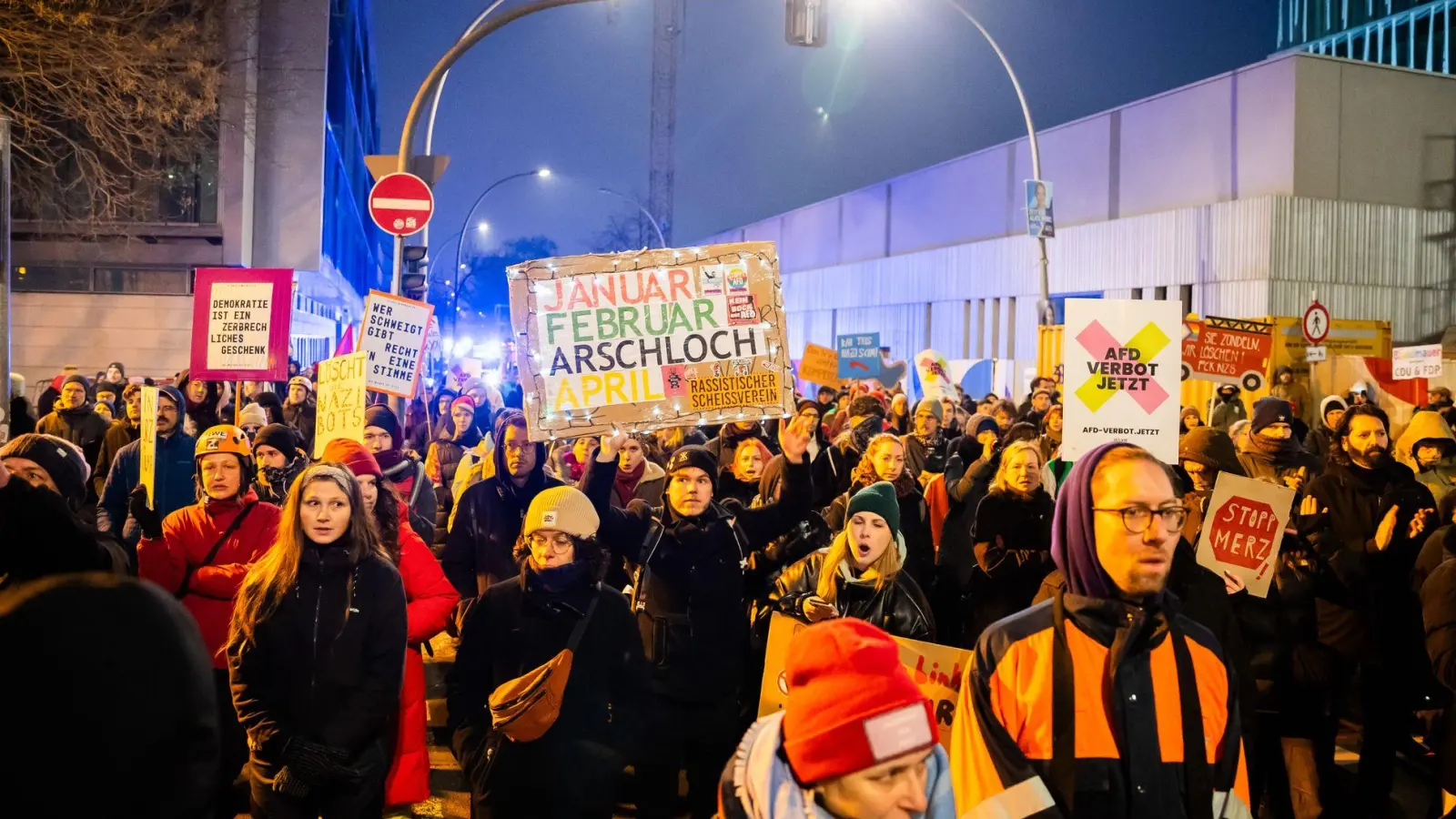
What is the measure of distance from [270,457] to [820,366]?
1185 cm

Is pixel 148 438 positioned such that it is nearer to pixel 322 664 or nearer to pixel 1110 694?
pixel 322 664

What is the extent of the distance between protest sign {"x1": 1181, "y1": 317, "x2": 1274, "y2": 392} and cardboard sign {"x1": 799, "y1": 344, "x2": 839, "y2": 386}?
5279 millimetres

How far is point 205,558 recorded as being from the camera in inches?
221

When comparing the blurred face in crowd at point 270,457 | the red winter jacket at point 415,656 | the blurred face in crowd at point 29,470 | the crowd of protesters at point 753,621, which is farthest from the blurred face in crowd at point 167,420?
the blurred face in crowd at point 29,470

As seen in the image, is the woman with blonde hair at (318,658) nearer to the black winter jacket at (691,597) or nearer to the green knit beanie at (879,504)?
the black winter jacket at (691,597)

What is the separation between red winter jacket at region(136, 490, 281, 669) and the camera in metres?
5.55

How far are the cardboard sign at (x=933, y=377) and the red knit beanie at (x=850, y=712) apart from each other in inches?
583

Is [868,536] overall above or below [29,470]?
below

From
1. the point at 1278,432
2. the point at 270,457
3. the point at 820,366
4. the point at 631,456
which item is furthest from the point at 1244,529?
the point at 820,366

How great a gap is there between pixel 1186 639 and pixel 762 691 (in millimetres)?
2756

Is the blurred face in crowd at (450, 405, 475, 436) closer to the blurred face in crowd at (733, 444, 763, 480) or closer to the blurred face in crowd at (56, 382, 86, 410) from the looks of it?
the blurred face in crowd at (733, 444, 763, 480)

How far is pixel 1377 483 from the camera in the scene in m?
7.21

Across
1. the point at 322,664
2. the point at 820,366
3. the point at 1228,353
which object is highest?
the point at 1228,353

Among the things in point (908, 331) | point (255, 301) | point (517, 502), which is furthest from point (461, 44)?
point (908, 331)
